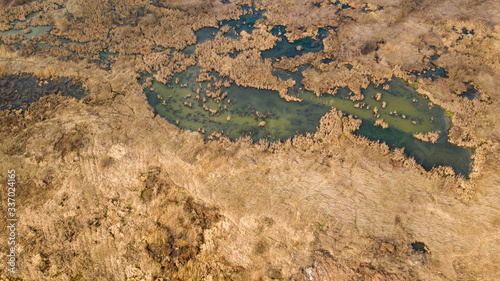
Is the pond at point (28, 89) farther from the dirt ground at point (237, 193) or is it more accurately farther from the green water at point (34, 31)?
the green water at point (34, 31)

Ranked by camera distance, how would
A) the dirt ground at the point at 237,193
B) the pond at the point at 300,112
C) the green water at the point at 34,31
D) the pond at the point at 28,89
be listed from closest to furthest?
the dirt ground at the point at 237,193 → the pond at the point at 300,112 → the pond at the point at 28,89 → the green water at the point at 34,31

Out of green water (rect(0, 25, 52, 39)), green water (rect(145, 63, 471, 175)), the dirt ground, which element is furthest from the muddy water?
green water (rect(0, 25, 52, 39))

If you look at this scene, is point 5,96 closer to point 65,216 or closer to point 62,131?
point 62,131

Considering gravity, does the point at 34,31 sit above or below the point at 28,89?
above

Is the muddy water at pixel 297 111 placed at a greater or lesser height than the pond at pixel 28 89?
greater

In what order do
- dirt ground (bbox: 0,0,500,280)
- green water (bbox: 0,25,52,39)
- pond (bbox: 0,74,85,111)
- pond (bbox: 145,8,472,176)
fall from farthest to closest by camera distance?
1. green water (bbox: 0,25,52,39)
2. pond (bbox: 0,74,85,111)
3. pond (bbox: 145,8,472,176)
4. dirt ground (bbox: 0,0,500,280)

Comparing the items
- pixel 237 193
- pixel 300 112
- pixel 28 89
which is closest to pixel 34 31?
pixel 28 89

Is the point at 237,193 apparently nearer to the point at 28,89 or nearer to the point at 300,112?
the point at 300,112

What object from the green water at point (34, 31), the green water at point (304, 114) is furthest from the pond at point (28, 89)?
the green water at point (34, 31)

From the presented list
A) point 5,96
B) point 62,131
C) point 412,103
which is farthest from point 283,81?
point 5,96

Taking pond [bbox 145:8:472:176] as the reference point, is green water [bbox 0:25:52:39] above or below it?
below

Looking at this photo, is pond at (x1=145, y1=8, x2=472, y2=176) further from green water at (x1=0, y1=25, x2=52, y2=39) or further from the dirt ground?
green water at (x1=0, y1=25, x2=52, y2=39)

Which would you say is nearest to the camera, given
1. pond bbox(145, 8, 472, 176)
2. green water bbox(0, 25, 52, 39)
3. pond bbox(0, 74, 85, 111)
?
pond bbox(145, 8, 472, 176)
